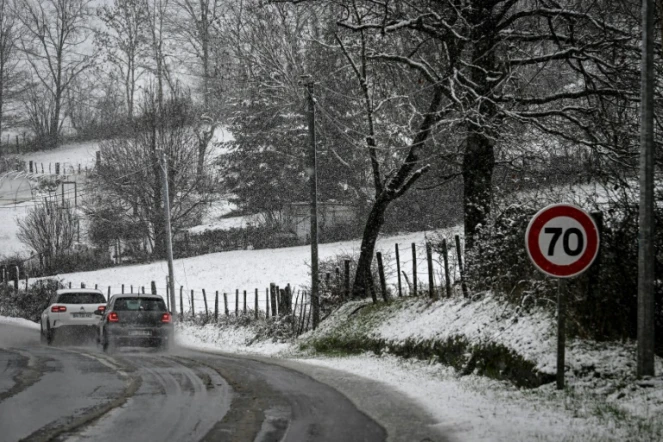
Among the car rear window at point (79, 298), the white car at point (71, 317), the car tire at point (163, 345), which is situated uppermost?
the car rear window at point (79, 298)

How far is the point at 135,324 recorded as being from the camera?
2316 centimetres

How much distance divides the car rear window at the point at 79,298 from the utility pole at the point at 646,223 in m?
20.3

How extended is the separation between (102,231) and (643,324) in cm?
5475

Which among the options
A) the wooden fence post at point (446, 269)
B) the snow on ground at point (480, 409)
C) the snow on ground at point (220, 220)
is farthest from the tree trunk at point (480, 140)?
the snow on ground at point (220, 220)

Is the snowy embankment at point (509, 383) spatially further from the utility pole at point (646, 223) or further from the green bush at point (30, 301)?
the green bush at point (30, 301)

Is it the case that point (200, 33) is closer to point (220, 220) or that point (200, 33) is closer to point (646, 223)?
point (220, 220)

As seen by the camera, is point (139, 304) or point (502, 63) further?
point (139, 304)

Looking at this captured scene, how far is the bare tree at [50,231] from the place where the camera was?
201 ft

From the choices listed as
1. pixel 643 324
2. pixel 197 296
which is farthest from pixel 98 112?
pixel 643 324

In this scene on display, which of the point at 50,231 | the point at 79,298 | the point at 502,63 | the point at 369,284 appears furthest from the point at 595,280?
the point at 50,231

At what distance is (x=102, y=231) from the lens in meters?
60.8

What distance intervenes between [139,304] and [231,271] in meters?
25.5

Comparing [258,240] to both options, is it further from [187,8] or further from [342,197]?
[187,8]

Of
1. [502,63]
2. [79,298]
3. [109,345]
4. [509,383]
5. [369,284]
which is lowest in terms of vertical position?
[109,345]
